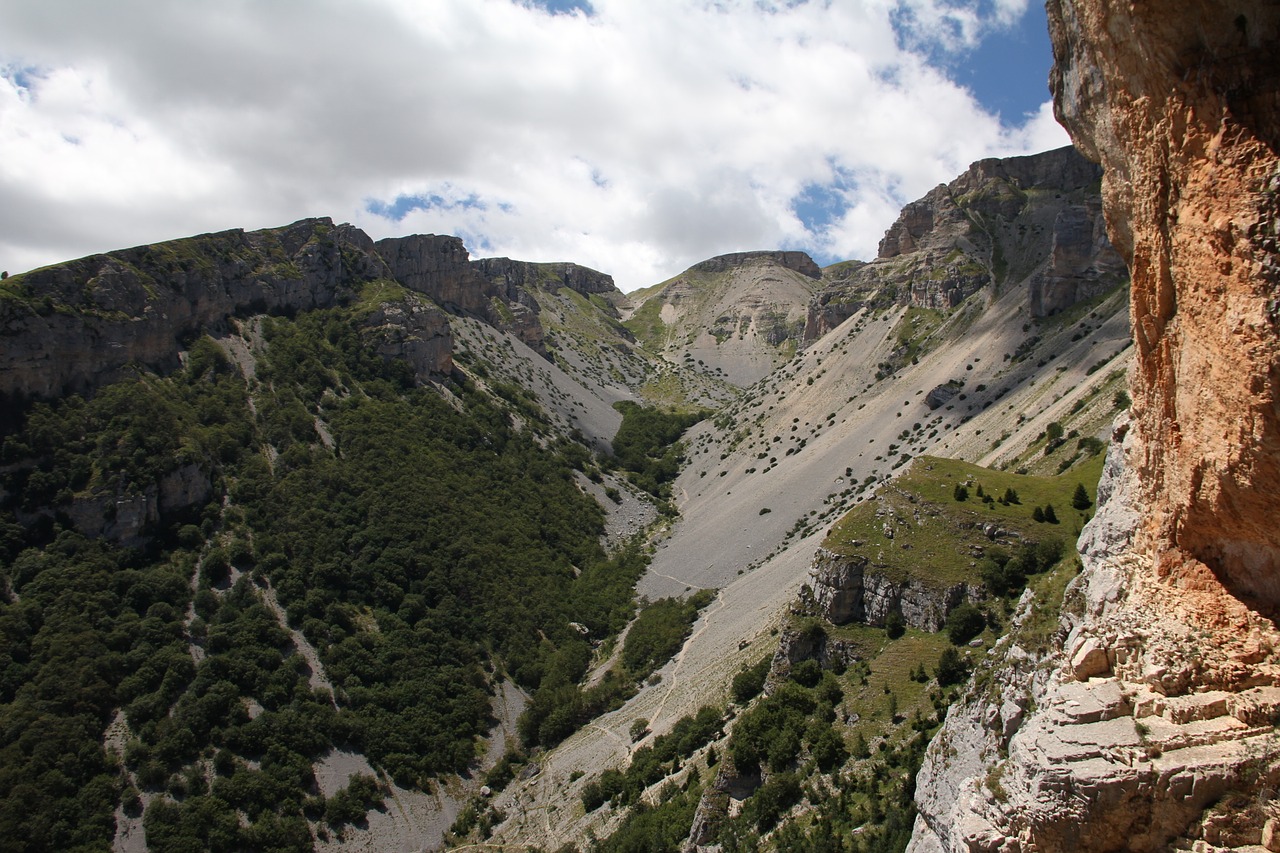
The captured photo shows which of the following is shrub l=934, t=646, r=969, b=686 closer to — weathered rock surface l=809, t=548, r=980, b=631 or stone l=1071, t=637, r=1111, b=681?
weathered rock surface l=809, t=548, r=980, b=631

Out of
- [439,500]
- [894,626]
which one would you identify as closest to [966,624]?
[894,626]

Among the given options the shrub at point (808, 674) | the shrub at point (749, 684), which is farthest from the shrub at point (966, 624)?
the shrub at point (749, 684)

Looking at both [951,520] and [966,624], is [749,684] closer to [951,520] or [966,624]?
[966,624]

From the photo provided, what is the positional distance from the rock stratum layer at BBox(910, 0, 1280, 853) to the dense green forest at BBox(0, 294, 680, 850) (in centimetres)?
4751

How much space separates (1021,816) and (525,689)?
56.8 meters

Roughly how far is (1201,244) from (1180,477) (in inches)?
130

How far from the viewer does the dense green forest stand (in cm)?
4522

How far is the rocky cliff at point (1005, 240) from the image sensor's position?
81.2 metres

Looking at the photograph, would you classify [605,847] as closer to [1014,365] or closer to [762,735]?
[762,735]

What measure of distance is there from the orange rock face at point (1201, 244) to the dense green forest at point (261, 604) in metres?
50.2

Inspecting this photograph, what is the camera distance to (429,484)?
79.7 m

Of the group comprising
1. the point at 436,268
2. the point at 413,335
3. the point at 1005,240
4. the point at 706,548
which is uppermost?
the point at 436,268

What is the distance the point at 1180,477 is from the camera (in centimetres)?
1044

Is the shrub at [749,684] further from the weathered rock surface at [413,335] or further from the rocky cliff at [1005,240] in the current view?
the weathered rock surface at [413,335]
